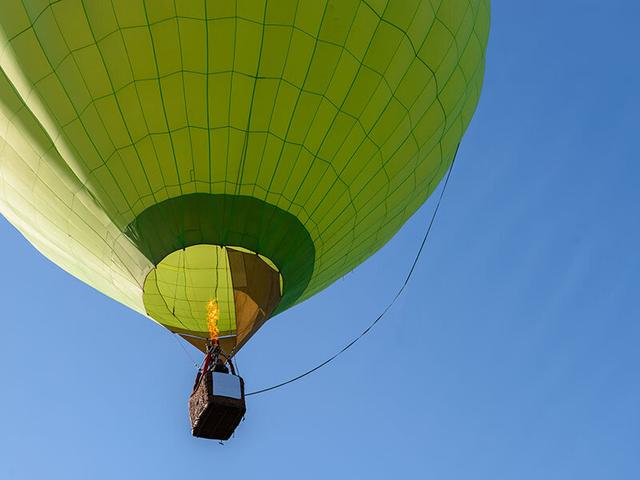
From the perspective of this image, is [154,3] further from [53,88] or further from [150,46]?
[53,88]

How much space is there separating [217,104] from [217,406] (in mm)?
2653

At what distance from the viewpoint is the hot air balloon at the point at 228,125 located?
23.2 feet

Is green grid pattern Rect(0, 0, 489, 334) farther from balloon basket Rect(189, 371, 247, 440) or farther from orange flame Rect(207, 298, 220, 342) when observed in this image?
balloon basket Rect(189, 371, 247, 440)

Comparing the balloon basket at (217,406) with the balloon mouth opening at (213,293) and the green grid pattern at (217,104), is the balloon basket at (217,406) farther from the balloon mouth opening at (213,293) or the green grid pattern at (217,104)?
the green grid pattern at (217,104)

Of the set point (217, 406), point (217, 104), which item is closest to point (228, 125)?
point (217, 104)

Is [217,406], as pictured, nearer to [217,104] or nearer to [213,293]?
[213,293]

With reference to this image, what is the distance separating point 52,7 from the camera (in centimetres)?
701

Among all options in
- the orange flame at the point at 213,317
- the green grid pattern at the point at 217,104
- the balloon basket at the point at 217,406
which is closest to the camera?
the green grid pattern at the point at 217,104

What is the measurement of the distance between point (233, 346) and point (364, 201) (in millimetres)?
1998

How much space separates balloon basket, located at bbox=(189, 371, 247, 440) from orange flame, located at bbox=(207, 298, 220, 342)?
73 centimetres

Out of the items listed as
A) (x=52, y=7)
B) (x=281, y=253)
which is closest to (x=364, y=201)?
(x=281, y=253)

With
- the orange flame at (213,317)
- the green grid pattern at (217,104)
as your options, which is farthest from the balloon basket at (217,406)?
the green grid pattern at (217,104)

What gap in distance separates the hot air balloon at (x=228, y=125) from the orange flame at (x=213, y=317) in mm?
26

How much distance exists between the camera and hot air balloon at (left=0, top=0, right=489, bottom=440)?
7.09 m
